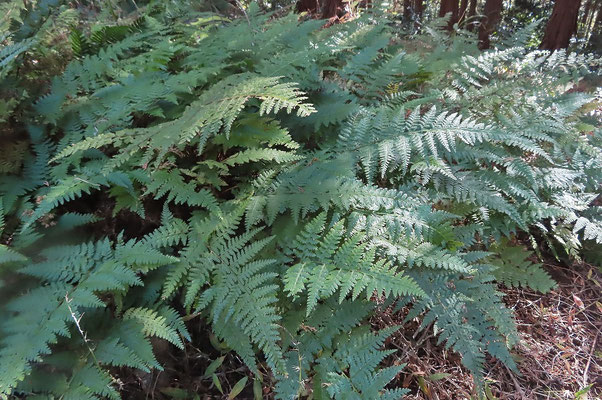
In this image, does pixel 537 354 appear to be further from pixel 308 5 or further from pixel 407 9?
pixel 407 9

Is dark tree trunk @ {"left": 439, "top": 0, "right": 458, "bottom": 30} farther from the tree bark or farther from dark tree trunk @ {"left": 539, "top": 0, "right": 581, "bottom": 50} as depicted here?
the tree bark

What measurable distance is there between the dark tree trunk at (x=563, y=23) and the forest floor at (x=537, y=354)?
570 cm

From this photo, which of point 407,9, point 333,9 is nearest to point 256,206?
point 333,9

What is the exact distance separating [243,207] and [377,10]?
2.39 metres

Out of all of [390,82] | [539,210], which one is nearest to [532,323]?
[539,210]

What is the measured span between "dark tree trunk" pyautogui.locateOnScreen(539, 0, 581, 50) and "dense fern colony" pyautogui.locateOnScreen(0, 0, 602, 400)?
4.99m

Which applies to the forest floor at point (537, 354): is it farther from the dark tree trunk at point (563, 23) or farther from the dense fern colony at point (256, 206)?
the dark tree trunk at point (563, 23)

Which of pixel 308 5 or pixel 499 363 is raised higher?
pixel 308 5

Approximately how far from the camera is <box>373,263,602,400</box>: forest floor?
72.9 inches

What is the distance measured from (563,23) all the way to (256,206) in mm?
7158

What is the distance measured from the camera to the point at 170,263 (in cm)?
164

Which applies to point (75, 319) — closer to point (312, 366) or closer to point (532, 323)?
point (312, 366)

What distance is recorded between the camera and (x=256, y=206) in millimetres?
1786

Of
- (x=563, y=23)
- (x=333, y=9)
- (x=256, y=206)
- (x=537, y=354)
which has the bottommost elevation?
(x=537, y=354)
